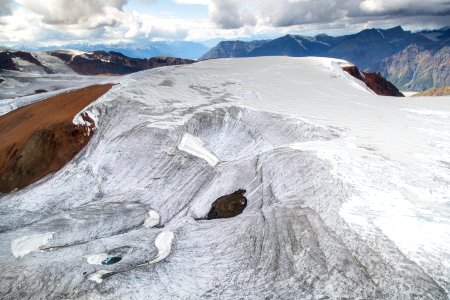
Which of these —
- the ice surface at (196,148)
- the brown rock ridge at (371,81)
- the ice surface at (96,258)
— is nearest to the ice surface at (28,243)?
the ice surface at (96,258)

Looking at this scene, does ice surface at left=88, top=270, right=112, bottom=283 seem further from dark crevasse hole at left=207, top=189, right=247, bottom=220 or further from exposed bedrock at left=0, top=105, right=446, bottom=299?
dark crevasse hole at left=207, top=189, right=247, bottom=220

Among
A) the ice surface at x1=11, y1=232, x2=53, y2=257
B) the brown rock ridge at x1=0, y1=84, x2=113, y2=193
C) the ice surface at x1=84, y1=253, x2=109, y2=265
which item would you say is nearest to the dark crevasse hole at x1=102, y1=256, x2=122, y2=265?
the ice surface at x1=84, y1=253, x2=109, y2=265

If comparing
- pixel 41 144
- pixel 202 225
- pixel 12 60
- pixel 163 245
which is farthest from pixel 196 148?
pixel 12 60

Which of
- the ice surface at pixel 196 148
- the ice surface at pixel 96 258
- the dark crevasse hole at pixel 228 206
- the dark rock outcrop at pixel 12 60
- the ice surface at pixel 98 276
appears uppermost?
the ice surface at pixel 196 148

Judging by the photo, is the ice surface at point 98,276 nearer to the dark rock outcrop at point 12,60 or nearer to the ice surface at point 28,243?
the ice surface at point 28,243

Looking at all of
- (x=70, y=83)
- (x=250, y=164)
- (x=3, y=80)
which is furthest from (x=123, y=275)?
(x=3, y=80)

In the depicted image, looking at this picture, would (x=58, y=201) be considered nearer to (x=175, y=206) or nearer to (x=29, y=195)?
(x=29, y=195)
